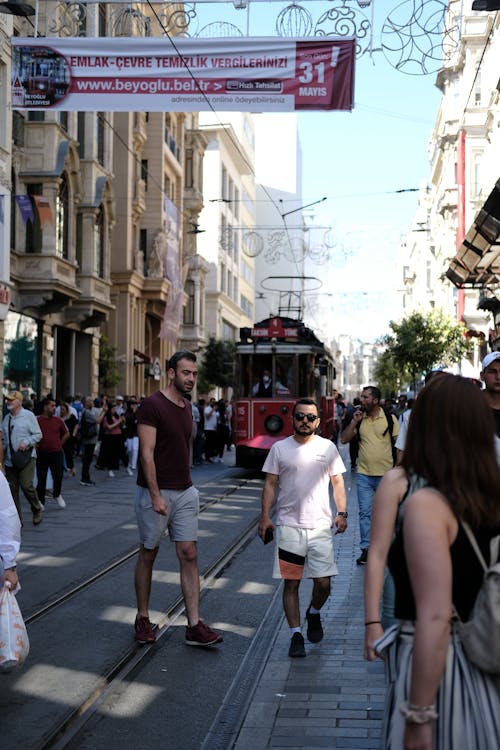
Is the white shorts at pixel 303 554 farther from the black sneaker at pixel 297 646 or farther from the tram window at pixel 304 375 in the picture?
the tram window at pixel 304 375

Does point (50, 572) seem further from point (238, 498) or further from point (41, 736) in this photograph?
point (238, 498)

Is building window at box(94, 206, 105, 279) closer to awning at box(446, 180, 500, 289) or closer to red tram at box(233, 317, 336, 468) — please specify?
red tram at box(233, 317, 336, 468)

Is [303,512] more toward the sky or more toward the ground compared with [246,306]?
more toward the ground

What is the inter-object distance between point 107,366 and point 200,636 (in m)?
32.8

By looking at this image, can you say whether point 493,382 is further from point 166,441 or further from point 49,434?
point 49,434

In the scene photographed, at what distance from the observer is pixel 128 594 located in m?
9.67

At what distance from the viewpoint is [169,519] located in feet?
25.2

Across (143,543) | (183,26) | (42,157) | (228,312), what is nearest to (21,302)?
(42,157)

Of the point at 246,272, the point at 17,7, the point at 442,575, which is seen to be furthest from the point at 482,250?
the point at 246,272

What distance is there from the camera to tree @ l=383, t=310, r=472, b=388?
4506cm

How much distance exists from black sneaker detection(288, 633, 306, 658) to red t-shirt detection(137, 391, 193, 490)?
1291 mm

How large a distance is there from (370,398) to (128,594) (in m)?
3.23

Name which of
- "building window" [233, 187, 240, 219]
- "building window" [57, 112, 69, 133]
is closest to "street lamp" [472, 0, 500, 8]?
"building window" [57, 112, 69, 133]

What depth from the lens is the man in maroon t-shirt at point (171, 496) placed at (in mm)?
7586
